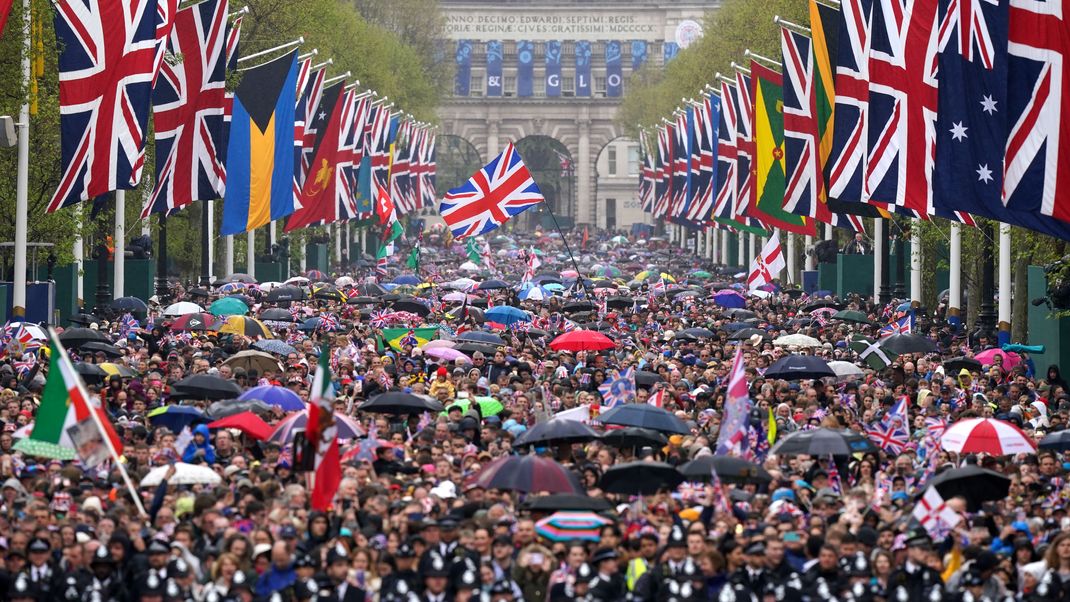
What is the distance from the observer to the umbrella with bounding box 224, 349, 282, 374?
1280 inches

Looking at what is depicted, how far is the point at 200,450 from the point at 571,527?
5.74 meters

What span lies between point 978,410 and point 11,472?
1110 cm

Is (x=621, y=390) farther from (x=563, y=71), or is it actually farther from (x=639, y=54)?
(x=563, y=71)

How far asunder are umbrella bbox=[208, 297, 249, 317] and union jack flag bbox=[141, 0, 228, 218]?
99.8 inches

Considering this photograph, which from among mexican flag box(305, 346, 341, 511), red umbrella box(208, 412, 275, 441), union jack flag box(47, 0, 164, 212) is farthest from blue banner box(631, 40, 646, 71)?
mexican flag box(305, 346, 341, 511)

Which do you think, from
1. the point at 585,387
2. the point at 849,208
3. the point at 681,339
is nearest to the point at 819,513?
the point at 585,387

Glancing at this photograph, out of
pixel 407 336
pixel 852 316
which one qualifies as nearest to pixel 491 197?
pixel 852 316

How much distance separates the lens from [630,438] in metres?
23.9

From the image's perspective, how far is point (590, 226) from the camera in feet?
511

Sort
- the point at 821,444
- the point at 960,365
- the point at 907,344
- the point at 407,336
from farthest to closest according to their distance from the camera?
the point at 407,336 → the point at 907,344 → the point at 960,365 → the point at 821,444

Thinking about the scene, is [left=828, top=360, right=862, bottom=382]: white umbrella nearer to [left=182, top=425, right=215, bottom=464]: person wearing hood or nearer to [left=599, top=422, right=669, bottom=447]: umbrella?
[left=599, top=422, right=669, bottom=447]: umbrella

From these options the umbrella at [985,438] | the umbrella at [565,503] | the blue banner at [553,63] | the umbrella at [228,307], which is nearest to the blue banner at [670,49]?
the blue banner at [553,63]

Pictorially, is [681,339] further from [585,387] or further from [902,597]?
[902,597]

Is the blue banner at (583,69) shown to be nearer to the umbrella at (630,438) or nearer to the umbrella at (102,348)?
the umbrella at (102,348)
